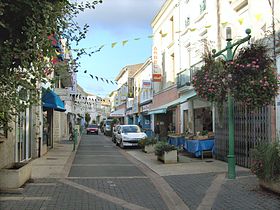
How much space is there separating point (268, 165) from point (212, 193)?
1376mm

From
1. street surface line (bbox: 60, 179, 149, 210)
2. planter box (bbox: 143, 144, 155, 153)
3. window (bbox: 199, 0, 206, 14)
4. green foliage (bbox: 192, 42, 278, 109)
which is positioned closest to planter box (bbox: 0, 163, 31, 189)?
street surface line (bbox: 60, 179, 149, 210)

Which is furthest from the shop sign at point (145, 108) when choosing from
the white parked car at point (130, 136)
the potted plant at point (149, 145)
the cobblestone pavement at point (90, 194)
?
the cobblestone pavement at point (90, 194)

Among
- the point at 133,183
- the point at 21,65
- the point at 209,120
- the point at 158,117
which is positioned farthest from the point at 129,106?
the point at 21,65

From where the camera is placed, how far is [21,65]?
5199 mm

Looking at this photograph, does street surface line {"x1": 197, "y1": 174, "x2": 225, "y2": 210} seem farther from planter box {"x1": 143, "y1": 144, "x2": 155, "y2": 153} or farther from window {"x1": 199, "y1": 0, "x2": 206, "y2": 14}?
window {"x1": 199, "y1": 0, "x2": 206, "y2": 14}

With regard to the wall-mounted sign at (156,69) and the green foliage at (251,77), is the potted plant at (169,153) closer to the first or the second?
the green foliage at (251,77)

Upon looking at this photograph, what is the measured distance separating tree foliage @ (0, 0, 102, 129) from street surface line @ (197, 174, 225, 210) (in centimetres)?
390

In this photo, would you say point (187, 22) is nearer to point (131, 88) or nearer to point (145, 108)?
point (145, 108)

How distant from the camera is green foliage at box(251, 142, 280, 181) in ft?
27.9

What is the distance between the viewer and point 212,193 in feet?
29.6

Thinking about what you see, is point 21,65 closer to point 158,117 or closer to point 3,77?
point 3,77

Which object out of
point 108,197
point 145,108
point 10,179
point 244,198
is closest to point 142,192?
point 108,197

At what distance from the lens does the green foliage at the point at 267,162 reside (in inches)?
334

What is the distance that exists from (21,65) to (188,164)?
10614 millimetres
